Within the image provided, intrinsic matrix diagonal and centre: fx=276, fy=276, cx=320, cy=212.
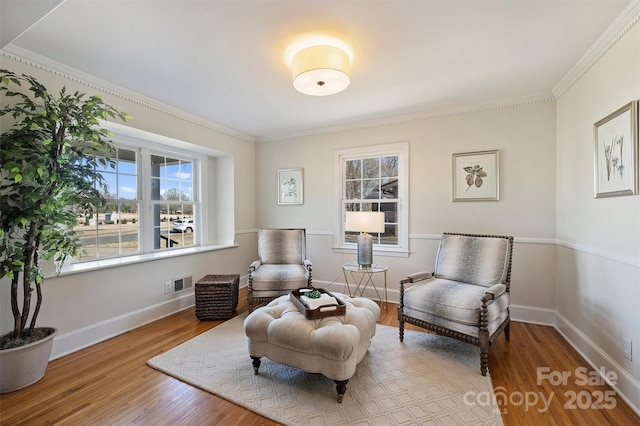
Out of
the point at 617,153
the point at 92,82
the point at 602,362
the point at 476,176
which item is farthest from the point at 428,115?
the point at 92,82

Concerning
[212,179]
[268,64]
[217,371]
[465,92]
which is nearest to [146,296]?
[217,371]

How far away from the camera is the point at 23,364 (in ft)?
6.28

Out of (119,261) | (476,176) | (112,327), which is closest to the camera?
(112,327)

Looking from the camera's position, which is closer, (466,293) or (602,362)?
(602,362)

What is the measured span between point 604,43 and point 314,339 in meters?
2.97

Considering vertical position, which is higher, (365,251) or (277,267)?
(365,251)

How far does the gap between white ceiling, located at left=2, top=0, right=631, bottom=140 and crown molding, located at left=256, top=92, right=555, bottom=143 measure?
0.07 m

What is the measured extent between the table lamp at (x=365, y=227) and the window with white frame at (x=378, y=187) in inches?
22.7

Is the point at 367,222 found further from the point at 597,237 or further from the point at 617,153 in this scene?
the point at 617,153


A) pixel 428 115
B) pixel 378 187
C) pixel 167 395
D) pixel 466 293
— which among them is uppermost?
pixel 428 115

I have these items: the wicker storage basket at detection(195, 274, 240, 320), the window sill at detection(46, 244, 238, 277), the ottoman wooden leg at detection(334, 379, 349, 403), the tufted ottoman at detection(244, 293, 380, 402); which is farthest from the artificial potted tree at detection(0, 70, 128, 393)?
the ottoman wooden leg at detection(334, 379, 349, 403)

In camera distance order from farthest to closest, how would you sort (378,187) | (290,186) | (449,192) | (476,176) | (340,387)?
1. (290,186)
2. (378,187)
3. (449,192)
4. (476,176)
5. (340,387)

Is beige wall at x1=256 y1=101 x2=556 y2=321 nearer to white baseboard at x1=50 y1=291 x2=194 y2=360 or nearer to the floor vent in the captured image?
the floor vent

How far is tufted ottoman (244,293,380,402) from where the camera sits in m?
1.75
